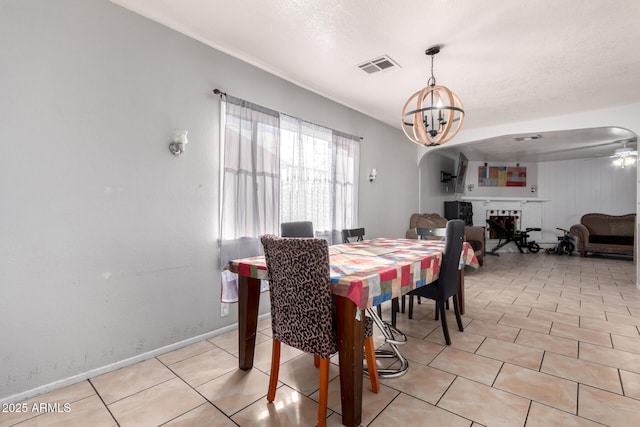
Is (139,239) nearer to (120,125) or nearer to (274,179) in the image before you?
(120,125)

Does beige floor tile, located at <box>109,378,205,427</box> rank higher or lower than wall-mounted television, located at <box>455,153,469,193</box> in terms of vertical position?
lower

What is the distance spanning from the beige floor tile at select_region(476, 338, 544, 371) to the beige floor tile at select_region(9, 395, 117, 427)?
8.11 feet

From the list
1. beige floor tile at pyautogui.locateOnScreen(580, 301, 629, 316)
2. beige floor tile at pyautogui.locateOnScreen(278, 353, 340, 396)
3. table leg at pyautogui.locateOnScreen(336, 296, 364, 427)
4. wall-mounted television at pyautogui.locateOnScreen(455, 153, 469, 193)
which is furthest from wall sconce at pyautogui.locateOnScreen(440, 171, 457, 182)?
table leg at pyautogui.locateOnScreen(336, 296, 364, 427)

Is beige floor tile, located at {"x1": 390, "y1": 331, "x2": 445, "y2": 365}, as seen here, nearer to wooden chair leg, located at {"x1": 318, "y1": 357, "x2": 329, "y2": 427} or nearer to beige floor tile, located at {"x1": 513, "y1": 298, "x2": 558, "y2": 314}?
wooden chair leg, located at {"x1": 318, "y1": 357, "x2": 329, "y2": 427}

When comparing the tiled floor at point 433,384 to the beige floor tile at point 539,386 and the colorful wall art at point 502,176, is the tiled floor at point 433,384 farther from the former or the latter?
the colorful wall art at point 502,176

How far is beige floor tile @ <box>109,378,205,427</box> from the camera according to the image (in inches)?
62.5

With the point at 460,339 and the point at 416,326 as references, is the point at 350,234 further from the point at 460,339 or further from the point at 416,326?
the point at 460,339

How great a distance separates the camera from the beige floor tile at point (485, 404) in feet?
5.14

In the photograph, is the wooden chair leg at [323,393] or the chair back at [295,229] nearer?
the wooden chair leg at [323,393]

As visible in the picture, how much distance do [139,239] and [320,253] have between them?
1546mm

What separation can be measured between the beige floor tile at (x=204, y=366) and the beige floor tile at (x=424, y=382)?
1.09 meters

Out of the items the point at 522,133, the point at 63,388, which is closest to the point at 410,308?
the point at 63,388

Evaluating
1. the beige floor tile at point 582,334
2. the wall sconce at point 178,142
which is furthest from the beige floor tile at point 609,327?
the wall sconce at point 178,142

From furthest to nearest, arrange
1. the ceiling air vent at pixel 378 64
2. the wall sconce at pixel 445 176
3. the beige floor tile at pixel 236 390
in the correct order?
the wall sconce at pixel 445 176 < the ceiling air vent at pixel 378 64 < the beige floor tile at pixel 236 390
